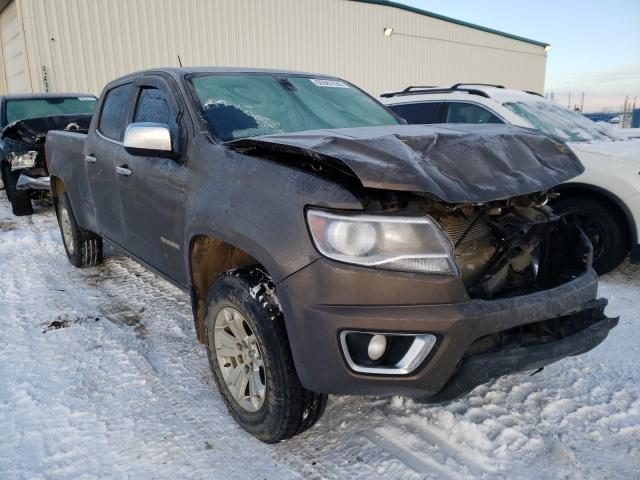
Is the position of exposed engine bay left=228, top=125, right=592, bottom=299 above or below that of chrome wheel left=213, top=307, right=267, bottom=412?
above

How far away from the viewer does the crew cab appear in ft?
22.9

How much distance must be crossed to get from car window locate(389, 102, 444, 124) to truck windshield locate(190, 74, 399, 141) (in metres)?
2.29

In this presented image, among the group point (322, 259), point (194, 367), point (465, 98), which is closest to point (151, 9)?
point (465, 98)

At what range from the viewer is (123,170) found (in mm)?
3262

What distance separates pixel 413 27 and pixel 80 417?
19486 mm

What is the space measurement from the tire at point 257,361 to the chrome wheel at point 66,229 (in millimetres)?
3181

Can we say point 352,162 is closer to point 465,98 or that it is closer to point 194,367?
point 194,367

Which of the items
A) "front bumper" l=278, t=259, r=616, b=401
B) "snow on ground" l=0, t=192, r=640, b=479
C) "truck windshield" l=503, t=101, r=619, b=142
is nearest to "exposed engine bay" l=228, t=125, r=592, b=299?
"front bumper" l=278, t=259, r=616, b=401

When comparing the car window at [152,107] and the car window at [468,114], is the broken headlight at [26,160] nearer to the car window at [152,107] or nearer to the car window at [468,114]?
the car window at [152,107]

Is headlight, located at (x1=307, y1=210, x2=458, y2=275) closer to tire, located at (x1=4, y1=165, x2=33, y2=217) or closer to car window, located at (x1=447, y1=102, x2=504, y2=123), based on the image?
car window, located at (x1=447, y1=102, x2=504, y2=123)

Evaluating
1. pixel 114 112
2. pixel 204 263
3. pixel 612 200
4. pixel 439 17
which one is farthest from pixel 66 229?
pixel 439 17

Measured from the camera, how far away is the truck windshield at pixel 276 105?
8.96ft

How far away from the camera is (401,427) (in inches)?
93.2

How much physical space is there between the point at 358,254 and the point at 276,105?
1.51m
